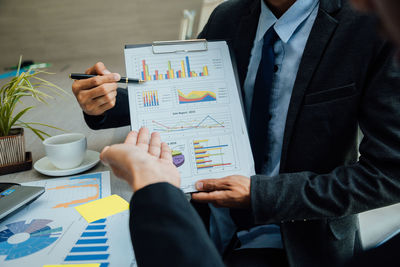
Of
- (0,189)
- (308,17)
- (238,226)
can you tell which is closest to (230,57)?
(308,17)

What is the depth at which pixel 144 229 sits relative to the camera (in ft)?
1.51

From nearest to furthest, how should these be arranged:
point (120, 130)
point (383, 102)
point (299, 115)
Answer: point (383, 102) < point (299, 115) < point (120, 130)

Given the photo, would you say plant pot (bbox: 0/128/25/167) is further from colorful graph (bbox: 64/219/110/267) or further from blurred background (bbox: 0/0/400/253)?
blurred background (bbox: 0/0/400/253)

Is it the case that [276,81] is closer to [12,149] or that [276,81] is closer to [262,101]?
[262,101]

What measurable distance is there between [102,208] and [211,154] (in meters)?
0.28

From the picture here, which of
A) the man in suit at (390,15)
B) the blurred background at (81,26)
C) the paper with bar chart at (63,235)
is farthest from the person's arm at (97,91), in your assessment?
the blurred background at (81,26)

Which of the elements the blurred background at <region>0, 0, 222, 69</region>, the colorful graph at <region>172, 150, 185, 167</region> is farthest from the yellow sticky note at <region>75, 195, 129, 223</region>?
the blurred background at <region>0, 0, 222, 69</region>

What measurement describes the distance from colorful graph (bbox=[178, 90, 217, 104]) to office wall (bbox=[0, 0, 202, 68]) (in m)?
2.84

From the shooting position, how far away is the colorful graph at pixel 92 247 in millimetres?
590

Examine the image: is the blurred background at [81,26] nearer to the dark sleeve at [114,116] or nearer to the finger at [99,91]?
the dark sleeve at [114,116]

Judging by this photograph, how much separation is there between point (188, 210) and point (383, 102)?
505 millimetres

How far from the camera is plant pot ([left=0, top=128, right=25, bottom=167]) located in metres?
0.92

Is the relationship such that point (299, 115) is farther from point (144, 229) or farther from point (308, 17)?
point (144, 229)

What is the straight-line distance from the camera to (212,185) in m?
0.77
